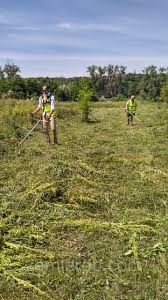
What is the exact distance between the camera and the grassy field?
186 inches

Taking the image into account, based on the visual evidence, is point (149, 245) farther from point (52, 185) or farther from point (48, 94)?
point (48, 94)

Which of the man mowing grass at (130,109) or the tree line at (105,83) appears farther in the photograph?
the tree line at (105,83)

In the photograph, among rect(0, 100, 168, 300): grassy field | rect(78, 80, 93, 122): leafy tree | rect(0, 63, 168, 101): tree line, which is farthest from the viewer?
rect(0, 63, 168, 101): tree line

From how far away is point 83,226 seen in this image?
6312mm

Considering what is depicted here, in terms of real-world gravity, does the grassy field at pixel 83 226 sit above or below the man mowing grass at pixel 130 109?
below

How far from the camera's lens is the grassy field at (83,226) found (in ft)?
15.5

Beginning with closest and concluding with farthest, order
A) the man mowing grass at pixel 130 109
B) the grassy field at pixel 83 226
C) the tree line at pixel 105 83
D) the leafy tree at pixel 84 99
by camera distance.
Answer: the grassy field at pixel 83 226, the man mowing grass at pixel 130 109, the leafy tree at pixel 84 99, the tree line at pixel 105 83

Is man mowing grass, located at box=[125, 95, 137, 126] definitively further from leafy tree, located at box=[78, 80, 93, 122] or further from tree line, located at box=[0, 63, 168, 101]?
tree line, located at box=[0, 63, 168, 101]

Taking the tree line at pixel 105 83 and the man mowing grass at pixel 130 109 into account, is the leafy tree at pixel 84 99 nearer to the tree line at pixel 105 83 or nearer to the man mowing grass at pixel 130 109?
the man mowing grass at pixel 130 109

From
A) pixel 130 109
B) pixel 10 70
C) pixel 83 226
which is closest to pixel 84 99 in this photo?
pixel 130 109

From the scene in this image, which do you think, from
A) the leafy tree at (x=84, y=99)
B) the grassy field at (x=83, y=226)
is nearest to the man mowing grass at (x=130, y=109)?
the leafy tree at (x=84, y=99)

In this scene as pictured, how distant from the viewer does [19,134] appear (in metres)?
15.6

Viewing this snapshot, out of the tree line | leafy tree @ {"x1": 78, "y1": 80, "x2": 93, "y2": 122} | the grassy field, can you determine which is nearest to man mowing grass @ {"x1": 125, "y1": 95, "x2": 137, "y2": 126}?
leafy tree @ {"x1": 78, "y1": 80, "x2": 93, "y2": 122}

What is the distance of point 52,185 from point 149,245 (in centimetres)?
284
